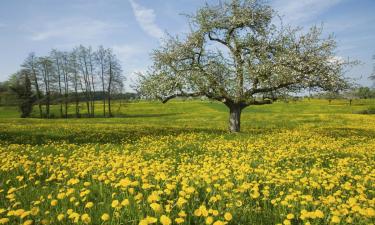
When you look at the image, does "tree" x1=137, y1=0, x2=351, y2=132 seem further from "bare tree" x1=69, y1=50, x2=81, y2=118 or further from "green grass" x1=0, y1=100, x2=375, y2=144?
"bare tree" x1=69, y1=50, x2=81, y2=118

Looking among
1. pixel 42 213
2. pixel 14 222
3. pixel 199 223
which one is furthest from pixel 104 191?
pixel 199 223

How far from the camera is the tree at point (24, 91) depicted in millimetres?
68875

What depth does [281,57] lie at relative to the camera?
1905 cm

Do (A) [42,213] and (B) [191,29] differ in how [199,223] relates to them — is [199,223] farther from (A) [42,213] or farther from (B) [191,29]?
(B) [191,29]

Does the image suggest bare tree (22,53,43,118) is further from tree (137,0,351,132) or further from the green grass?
tree (137,0,351,132)

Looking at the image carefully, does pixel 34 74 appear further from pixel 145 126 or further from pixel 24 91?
pixel 145 126

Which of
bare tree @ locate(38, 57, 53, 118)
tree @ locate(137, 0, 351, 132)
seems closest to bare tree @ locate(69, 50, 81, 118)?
bare tree @ locate(38, 57, 53, 118)

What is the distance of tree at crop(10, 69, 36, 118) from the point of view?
68.9 m

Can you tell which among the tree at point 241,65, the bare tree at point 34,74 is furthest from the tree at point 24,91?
the tree at point 241,65

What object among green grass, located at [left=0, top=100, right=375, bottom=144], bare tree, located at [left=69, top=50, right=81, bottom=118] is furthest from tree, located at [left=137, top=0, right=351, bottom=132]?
bare tree, located at [left=69, top=50, right=81, bottom=118]

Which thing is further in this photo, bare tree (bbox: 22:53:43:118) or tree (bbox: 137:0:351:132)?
bare tree (bbox: 22:53:43:118)

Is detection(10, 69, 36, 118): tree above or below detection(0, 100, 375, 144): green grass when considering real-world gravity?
above

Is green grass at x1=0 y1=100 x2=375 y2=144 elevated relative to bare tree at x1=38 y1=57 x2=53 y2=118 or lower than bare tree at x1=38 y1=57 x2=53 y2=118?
lower

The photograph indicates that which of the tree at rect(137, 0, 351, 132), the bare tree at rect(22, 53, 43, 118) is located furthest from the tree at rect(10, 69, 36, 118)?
the tree at rect(137, 0, 351, 132)
